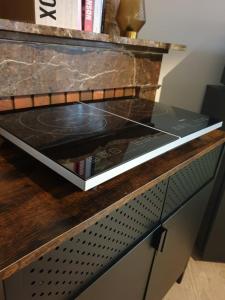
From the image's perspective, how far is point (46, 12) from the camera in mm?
683

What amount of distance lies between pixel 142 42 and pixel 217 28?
760mm

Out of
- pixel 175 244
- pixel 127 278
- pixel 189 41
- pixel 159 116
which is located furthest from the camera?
pixel 189 41

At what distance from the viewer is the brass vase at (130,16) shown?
2.97ft

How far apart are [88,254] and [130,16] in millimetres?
841

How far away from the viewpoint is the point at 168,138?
0.66 meters

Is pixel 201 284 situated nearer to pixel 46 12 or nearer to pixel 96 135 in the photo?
pixel 96 135

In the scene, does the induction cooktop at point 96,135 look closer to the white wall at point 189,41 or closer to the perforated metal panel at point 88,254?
the perforated metal panel at point 88,254

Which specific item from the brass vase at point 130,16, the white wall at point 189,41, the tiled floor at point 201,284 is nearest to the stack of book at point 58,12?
the brass vase at point 130,16

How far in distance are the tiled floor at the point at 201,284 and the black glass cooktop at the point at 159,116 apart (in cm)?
110

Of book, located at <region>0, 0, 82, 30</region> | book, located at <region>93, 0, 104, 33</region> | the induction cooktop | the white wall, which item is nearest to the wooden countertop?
the induction cooktop

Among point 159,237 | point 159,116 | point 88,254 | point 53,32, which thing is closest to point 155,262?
point 159,237

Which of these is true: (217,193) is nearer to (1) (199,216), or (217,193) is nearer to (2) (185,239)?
(1) (199,216)

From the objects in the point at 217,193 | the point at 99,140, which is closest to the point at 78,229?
the point at 99,140

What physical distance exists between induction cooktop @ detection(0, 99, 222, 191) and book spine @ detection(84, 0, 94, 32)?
263 mm
